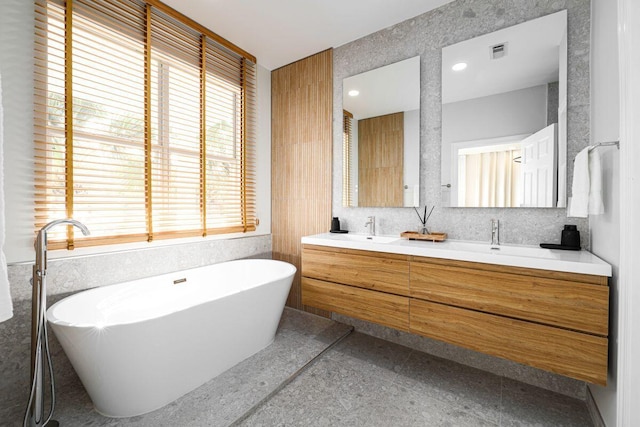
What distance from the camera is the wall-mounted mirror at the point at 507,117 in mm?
1833

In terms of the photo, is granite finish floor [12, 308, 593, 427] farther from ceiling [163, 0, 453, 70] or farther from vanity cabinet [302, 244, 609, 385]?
ceiling [163, 0, 453, 70]

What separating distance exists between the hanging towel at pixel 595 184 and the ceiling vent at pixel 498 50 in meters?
0.99

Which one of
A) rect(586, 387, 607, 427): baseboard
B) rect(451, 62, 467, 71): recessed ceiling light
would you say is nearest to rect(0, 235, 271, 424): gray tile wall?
rect(451, 62, 467, 71): recessed ceiling light

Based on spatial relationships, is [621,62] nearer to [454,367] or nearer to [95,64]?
[454,367]

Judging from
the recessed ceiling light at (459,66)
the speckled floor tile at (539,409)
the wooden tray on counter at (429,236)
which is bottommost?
the speckled floor tile at (539,409)

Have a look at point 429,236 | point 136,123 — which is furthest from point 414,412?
point 136,123

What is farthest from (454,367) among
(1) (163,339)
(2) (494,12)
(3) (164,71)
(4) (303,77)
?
(3) (164,71)

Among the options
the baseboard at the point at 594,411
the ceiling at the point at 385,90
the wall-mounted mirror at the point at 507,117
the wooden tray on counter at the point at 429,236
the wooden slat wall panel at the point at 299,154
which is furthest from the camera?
the wooden slat wall panel at the point at 299,154

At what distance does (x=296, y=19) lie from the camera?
2396mm

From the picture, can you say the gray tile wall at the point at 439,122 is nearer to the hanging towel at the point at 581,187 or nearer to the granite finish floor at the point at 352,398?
the granite finish floor at the point at 352,398

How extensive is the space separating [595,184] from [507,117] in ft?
2.60

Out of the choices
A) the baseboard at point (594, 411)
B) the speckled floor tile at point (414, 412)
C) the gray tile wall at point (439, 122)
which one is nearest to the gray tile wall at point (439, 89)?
the gray tile wall at point (439, 122)

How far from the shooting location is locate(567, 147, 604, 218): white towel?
1.40 meters

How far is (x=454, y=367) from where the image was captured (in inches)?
82.0
